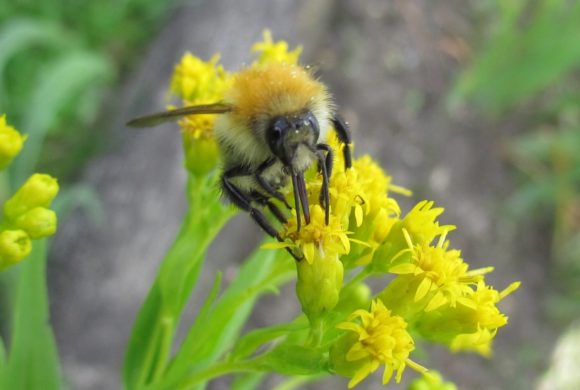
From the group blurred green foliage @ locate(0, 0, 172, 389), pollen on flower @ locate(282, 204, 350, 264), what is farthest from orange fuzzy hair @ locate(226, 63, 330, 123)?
blurred green foliage @ locate(0, 0, 172, 389)

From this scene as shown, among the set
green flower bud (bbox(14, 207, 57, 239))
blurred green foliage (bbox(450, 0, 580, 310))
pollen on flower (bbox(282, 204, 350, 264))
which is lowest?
green flower bud (bbox(14, 207, 57, 239))

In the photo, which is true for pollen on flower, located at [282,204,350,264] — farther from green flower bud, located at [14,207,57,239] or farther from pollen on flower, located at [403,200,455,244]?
green flower bud, located at [14,207,57,239]

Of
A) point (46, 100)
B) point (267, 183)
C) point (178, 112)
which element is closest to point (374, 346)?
point (267, 183)

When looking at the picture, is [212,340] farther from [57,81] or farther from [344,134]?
[57,81]

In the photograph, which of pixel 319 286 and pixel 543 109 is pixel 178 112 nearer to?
pixel 319 286

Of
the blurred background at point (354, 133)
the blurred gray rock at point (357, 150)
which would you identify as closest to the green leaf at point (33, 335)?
the blurred background at point (354, 133)
